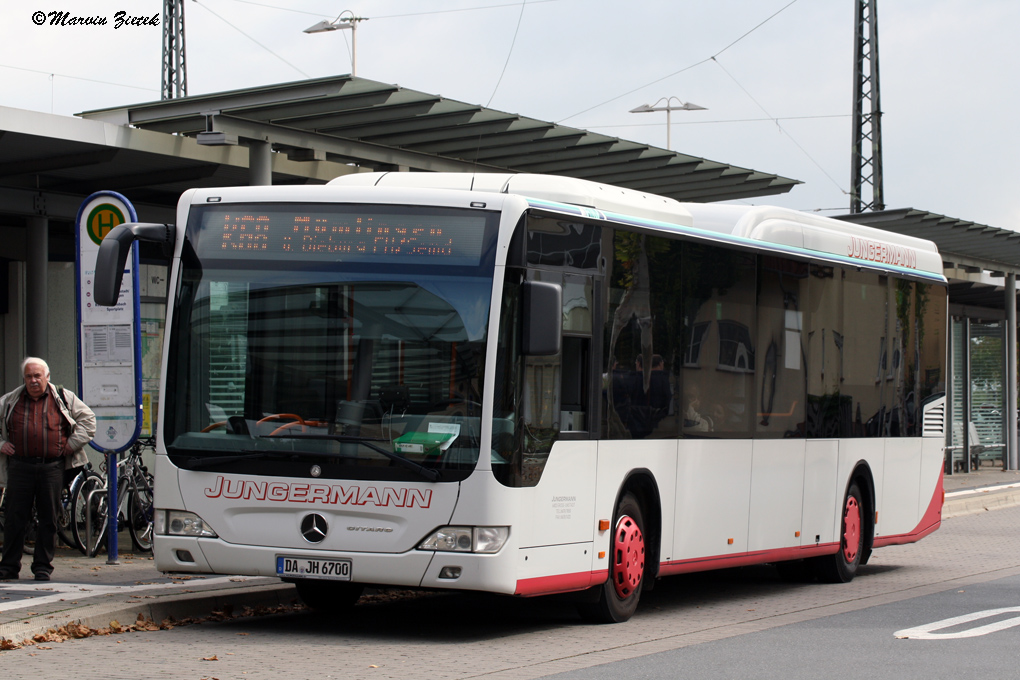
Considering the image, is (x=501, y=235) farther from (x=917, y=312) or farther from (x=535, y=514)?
(x=917, y=312)

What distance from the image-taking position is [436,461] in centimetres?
906

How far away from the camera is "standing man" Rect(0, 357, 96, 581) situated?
11320mm

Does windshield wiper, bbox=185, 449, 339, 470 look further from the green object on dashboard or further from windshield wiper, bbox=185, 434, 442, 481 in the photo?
the green object on dashboard

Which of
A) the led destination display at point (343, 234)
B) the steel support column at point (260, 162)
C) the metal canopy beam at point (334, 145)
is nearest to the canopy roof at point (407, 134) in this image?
the metal canopy beam at point (334, 145)

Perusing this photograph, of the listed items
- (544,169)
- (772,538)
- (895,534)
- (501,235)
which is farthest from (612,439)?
(544,169)

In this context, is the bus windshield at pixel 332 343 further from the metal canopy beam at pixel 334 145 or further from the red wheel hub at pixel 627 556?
the metal canopy beam at pixel 334 145

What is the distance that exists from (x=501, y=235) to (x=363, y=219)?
90cm

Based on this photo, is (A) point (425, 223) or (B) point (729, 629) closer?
(A) point (425, 223)

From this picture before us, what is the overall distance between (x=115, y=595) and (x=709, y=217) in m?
5.85

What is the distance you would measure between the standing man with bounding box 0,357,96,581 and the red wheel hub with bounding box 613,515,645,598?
13.9 feet

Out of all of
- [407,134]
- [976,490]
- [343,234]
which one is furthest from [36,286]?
[976,490]

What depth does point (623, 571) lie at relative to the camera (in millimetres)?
10516

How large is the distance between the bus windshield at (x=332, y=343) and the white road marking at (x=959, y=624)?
3.34 meters

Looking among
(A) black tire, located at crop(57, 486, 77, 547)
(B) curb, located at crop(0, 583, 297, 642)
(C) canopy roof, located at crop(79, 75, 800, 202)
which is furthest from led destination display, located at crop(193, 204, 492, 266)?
(A) black tire, located at crop(57, 486, 77, 547)
